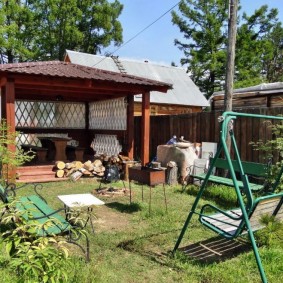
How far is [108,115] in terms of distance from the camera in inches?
392

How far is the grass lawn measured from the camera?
2.85 metres

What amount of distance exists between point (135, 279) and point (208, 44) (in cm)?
1986

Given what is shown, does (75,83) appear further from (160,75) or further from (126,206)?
(160,75)

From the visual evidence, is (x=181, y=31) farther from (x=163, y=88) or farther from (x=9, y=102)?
(x=9, y=102)

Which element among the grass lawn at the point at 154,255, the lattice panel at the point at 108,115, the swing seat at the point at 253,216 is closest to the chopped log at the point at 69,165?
the lattice panel at the point at 108,115

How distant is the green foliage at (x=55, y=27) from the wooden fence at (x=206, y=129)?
41.8 feet

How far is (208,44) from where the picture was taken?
20.8 m

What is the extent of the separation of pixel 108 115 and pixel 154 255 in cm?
699

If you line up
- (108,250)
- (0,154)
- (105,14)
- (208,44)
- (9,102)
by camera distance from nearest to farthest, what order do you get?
(108,250), (0,154), (9,102), (208,44), (105,14)

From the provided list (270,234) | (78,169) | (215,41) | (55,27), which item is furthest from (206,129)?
(55,27)

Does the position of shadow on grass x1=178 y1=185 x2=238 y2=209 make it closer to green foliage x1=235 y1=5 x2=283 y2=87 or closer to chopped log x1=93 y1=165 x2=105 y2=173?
chopped log x1=93 y1=165 x2=105 y2=173

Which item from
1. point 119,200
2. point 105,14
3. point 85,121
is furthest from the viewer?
point 105,14

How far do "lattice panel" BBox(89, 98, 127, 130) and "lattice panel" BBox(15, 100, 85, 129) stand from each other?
1.53ft

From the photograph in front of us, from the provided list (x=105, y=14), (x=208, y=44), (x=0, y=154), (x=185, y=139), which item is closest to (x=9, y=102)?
(x=0, y=154)
